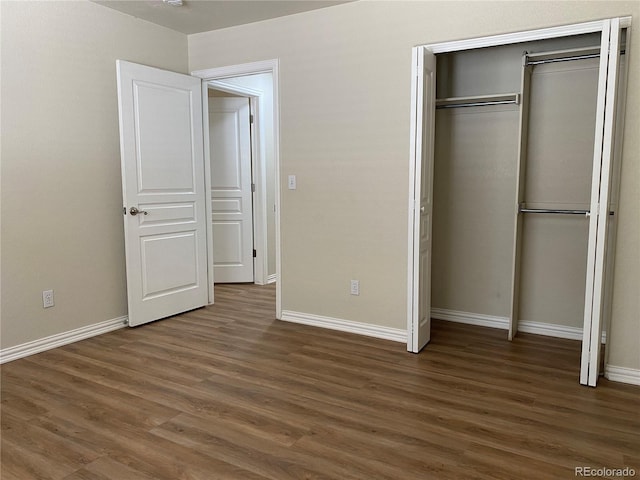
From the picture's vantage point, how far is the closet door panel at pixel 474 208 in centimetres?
A: 410

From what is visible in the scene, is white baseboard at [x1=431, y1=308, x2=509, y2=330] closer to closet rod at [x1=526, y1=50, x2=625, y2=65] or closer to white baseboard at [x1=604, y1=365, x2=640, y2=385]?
white baseboard at [x1=604, y1=365, x2=640, y2=385]

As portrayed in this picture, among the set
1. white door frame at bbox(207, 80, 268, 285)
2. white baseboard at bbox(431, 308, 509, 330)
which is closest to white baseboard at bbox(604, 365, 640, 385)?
white baseboard at bbox(431, 308, 509, 330)

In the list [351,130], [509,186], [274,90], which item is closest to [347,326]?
[351,130]

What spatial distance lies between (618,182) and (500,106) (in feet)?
4.37

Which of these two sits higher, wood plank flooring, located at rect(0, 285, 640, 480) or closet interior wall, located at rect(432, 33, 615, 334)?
closet interior wall, located at rect(432, 33, 615, 334)

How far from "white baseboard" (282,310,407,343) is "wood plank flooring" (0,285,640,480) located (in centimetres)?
11

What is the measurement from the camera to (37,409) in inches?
106

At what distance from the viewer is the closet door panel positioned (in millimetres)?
4102

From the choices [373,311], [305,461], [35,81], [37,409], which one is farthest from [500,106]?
[37,409]

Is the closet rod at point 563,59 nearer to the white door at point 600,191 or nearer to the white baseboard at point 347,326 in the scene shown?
the white door at point 600,191

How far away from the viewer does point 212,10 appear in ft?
12.9

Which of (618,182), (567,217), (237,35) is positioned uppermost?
(237,35)

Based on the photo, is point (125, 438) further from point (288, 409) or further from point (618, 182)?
point (618, 182)

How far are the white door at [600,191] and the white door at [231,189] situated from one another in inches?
150
